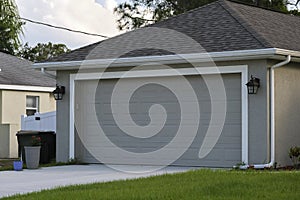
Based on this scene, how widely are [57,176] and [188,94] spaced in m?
4.01

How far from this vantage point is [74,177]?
46.1 feet

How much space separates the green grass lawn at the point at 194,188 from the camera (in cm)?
999

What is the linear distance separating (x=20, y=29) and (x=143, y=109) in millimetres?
6017

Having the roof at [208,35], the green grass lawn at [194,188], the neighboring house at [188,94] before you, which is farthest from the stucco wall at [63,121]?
the green grass lawn at [194,188]

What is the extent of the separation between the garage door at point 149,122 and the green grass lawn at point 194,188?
3402mm

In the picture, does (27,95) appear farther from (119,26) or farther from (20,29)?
(20,29)

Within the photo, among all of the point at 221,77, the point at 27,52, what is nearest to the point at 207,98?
the point at 221,77

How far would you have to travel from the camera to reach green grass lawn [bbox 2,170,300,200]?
9.99 m

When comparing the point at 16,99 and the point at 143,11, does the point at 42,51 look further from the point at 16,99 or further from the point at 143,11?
the point at 16,99

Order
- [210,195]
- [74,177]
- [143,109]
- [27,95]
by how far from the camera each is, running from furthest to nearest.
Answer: [27,95], [143,109], [74,177], [210,195]

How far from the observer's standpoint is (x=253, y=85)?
15.4 meters

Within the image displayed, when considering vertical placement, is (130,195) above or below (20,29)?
below

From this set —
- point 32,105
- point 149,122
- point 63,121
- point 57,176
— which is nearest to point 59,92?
point 63,121

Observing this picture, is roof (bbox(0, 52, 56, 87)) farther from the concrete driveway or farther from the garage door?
the concrete driveway
